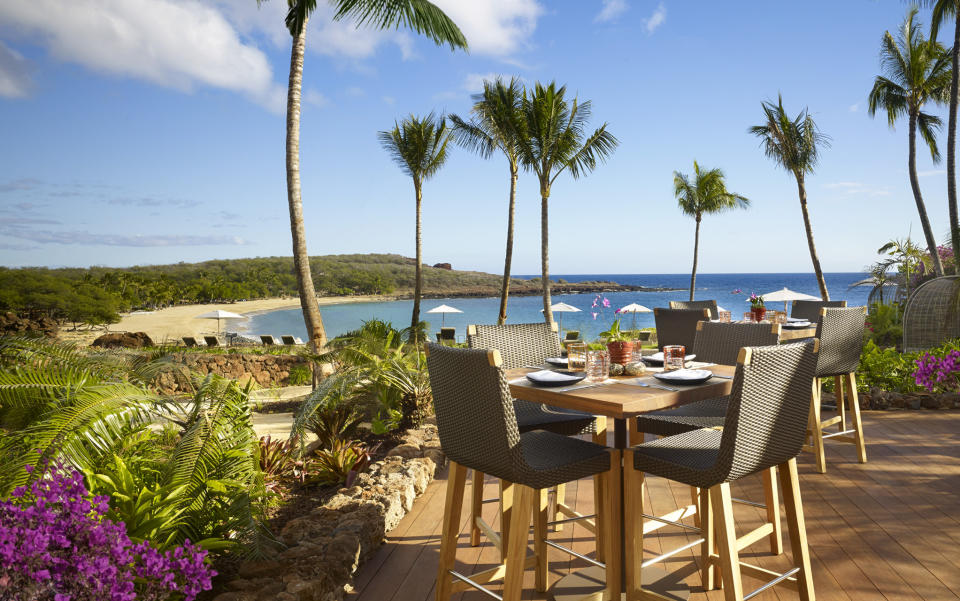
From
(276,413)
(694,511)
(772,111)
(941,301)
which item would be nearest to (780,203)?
(772,111)

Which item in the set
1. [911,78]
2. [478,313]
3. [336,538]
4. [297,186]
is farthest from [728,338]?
[478,313]

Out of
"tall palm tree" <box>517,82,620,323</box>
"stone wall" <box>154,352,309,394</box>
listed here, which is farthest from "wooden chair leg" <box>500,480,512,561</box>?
"tall palm tree" <box>517,82,620,323</box>

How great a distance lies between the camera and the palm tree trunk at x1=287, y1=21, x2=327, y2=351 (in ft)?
23.2

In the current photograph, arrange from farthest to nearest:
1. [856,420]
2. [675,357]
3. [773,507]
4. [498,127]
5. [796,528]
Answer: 1. [498,127]
2. [856,420]
3. [773,507]
4. [675,357]
5. [796,528]

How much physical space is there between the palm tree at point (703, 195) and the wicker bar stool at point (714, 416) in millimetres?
20943

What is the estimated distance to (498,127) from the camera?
1470 centimetres

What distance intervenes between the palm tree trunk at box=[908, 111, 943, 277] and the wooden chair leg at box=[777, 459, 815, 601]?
10.6 meters

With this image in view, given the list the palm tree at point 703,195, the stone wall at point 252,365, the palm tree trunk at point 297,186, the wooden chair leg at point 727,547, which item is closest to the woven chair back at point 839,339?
the wooden chair leg at point 727,547

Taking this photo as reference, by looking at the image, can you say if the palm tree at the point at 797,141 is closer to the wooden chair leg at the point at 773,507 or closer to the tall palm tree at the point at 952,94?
the tall palm tree at the point at 952,94

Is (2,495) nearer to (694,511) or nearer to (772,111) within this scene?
(694,511)

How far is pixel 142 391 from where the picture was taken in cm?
239

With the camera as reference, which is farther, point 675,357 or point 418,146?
point 418,146

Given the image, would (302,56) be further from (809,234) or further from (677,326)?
(809,234)

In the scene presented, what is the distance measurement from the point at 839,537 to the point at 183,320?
3816 cm
